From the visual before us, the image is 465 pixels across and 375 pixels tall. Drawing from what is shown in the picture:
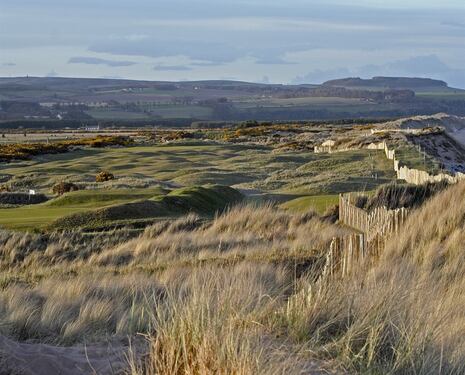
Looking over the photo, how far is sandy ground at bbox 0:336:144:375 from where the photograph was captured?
572 centimetres

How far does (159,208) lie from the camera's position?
22641 millimetres

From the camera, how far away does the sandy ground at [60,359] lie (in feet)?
18.8

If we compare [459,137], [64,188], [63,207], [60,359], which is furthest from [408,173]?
[459,137]

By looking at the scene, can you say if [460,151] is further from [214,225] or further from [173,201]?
[214,225]

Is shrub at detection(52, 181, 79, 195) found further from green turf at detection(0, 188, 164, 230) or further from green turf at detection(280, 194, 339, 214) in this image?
green turf at detection(280, 194, 339, 214)

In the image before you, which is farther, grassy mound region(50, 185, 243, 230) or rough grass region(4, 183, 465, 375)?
grassy mound region(50, 185, 243, 230)

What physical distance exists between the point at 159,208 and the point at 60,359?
1665cm

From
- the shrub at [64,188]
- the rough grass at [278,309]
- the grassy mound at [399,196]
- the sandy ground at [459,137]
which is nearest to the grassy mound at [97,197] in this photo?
the shrub at [64,188]

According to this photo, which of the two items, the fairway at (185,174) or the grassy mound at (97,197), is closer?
the fairway at (185,174)

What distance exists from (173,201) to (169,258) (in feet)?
33.3

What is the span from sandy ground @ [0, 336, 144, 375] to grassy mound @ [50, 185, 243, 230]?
13.7 metres

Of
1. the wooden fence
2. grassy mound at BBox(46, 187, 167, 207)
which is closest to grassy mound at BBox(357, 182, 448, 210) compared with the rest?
the wooden fence

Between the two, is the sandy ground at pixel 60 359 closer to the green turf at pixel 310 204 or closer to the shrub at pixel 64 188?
the green turf at pixel 310 204

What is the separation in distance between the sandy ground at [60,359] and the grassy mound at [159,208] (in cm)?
1373
